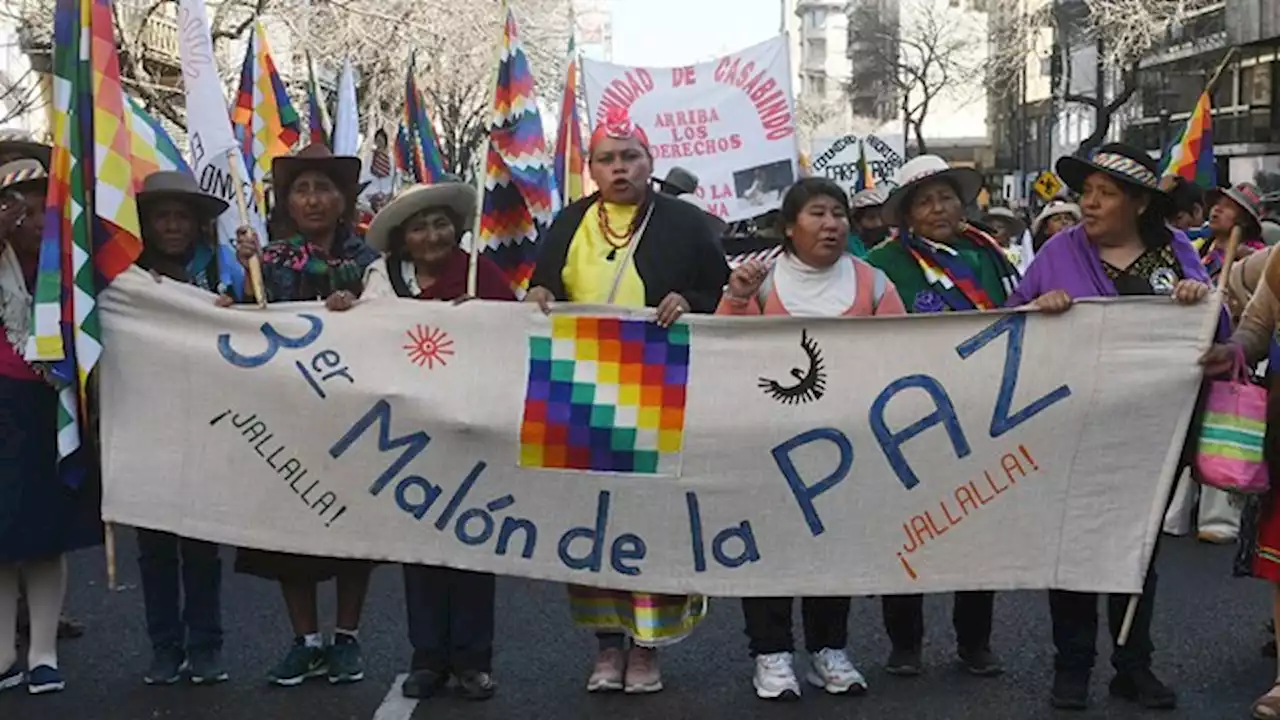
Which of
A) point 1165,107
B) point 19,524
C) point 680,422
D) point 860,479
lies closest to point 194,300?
point 19,524

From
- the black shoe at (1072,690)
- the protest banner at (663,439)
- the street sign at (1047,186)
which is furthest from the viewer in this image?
the street sign at (1047,186)

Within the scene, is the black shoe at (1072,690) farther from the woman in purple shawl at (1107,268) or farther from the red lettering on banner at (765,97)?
the red lettering on banner at (765,97)

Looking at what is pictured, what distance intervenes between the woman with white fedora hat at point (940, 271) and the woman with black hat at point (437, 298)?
1.28m

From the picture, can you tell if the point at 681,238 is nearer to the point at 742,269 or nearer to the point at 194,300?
the point at 742,269

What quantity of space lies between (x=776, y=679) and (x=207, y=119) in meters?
2.91

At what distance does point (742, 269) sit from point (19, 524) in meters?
2.36

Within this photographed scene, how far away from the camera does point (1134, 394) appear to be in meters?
4.57

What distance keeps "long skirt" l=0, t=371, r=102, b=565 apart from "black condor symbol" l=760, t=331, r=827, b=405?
7.00 feet

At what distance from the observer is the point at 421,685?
5.03m

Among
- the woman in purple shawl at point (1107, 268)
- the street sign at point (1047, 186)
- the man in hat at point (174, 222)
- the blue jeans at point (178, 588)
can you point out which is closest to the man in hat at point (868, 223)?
the woman in purple shawl at point (1107, 268)

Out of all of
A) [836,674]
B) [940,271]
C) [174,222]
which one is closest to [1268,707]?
[836,674]

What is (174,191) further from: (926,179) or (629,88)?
(629,88)

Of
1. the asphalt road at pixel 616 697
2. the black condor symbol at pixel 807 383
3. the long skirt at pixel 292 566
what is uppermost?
the black condor symbol at pixel 807 383

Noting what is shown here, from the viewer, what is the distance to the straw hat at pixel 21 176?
5004mm
